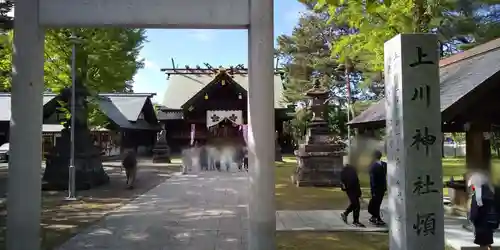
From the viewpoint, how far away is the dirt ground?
314 inches

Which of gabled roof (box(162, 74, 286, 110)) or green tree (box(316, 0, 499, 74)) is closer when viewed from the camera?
green tree (box(316, 0, 499, 74))

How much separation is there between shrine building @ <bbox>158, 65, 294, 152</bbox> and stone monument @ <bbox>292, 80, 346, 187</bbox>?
812 cm

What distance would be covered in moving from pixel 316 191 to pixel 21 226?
1031 centimetres

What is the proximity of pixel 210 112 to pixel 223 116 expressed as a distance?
1.08 meters

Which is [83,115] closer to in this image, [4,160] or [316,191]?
[316,191]

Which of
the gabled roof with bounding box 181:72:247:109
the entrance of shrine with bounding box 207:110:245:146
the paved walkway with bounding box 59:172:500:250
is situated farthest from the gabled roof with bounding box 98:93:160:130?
the paved walkway with bounding box 59:172:500:250

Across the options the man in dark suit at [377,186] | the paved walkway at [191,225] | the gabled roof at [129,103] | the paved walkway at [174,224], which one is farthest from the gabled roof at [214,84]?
the man in dark suit at [377,186]

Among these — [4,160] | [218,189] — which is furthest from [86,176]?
[4,160]

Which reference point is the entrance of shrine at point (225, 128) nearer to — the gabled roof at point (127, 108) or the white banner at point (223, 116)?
the white banner at point (223, 116)

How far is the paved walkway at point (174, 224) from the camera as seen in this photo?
7.15 m

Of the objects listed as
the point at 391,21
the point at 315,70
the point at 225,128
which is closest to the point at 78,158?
the point at 391,21

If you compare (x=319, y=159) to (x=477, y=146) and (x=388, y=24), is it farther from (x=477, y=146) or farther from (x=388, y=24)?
(x=477, y=146)

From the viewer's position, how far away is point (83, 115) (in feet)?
52.9

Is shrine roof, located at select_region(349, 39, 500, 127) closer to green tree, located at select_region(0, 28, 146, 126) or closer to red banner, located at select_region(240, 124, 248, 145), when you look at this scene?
green tree, located at select_region(0, 28, 146, 126)
